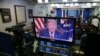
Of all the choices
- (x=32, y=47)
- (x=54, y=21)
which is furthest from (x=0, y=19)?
(x=54, y=21)

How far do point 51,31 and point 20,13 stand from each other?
3.91 metres

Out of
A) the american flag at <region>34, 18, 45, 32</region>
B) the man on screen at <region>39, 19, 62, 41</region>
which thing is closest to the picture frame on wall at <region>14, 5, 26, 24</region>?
the american flag at <region>34, 18, 45, 32</region>

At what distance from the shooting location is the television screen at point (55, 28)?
52.8 inches

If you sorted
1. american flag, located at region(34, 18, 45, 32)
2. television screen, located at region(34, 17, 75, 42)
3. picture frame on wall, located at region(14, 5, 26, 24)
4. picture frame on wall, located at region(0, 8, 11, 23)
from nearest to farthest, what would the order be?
television screen, located at region(34, 17, 75, 42) < american flag, located at region(34, 18, 45, 32) < picture frame on wall, located at region(0, 8, 11, 23) < picture frame on wall, located at region(14, 5, 26, 24)

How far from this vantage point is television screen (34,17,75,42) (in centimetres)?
134

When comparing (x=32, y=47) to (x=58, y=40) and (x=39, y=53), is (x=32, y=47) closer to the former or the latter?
(x=39, y=53)

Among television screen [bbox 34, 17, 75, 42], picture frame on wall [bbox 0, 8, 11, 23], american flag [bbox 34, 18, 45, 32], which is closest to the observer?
television screen [bbox 34, 17, 75, 42]

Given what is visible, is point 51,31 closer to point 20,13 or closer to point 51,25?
point 51,25

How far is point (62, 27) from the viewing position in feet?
4.50

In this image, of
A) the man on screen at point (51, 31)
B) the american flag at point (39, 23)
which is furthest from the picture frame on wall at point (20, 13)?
the man on screen at point (51, 31)

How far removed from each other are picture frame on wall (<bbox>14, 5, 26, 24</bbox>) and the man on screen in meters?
3.49

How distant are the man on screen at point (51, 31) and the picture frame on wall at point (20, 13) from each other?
137 inches

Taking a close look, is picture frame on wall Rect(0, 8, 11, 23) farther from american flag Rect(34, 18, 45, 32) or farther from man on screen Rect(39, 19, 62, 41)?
man on screen Rect(39, 19, 62, 41)

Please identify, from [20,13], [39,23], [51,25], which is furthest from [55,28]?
[20,13]
